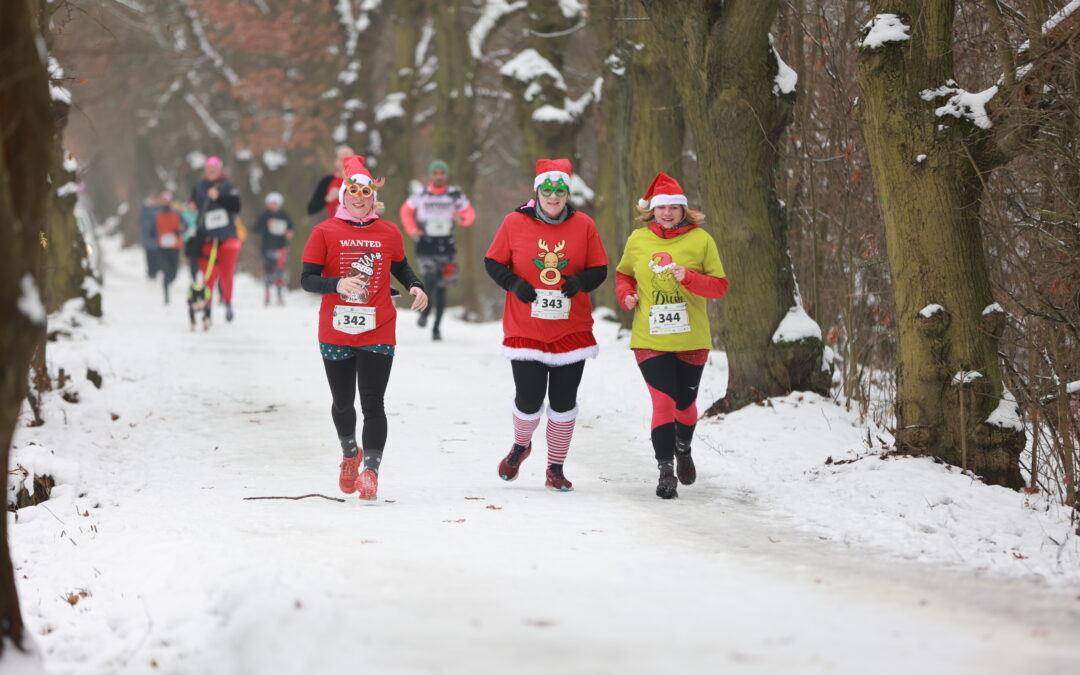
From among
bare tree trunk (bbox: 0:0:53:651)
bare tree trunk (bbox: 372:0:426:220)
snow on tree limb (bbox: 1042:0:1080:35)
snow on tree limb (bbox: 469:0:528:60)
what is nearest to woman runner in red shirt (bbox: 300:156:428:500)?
bare tree trunk (bbox: 0:0:53:651)

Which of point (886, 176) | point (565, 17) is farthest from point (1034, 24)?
point (565, 17)

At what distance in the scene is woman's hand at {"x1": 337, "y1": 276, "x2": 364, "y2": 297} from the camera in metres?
7.09

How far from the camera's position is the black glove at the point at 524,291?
7.36 meters

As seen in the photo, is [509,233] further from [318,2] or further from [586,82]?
[318,2]

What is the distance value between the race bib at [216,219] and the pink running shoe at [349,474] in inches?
380

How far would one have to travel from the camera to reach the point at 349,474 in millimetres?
7453

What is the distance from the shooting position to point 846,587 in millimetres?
5219

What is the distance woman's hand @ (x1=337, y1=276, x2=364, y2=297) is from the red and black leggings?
5.56 feet

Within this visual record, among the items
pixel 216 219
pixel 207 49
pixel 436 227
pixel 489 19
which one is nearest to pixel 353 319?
pixel 436 227

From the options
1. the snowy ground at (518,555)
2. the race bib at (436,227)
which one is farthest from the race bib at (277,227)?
the snowy ground at (518,555)

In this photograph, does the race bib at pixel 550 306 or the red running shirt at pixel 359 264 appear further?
the race bib at pixel 550 306

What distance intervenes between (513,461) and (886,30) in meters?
3.48

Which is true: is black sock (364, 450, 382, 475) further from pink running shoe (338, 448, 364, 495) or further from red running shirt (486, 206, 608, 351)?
red running shirt (486, 206, 608, 351)

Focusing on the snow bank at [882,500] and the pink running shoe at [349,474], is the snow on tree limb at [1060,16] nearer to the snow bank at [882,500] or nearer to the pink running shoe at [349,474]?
the snow bank at [882,500]
